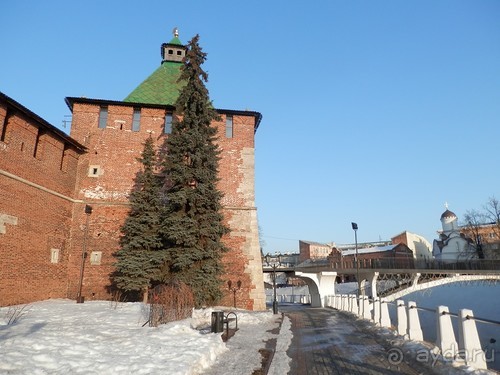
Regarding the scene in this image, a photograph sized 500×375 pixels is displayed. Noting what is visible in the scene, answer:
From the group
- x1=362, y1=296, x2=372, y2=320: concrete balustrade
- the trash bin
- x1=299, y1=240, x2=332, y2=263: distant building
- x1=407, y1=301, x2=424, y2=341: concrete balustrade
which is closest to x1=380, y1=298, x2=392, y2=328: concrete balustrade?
x1=407, y1=301, x2=424, y2=341: concrete balustrade

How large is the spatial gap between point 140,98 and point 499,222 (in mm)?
55456

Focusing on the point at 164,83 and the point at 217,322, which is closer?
the point at 217,322

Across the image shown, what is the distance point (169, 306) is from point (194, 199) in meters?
7.82

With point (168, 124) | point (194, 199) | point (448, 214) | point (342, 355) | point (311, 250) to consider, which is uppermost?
point (448, 214)

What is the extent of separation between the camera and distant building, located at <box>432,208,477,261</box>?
67338 millimetres

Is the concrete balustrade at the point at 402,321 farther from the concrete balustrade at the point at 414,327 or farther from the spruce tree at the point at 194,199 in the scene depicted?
the spruce tree at the point at 194,199

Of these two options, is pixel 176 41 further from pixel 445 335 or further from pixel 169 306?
pixel 445 335

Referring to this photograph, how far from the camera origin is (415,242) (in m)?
83.5

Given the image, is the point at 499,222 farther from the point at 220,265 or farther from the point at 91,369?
the point at 91,369

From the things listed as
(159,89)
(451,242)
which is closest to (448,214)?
(451,242)

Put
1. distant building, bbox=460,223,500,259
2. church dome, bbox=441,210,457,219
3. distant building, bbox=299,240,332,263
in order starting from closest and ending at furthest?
distant building, bbox=460,223,500,259, church dome, bbox=441,210,457,219, distant building, bbox=299,240,332,263

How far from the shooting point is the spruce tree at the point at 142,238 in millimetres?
18469

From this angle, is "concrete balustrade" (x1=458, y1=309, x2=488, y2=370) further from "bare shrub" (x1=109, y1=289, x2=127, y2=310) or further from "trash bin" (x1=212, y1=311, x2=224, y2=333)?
"bare shrub" (x1=109, y1=289, x2=127, y2=310)

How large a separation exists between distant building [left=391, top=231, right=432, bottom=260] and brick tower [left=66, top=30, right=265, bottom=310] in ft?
215
